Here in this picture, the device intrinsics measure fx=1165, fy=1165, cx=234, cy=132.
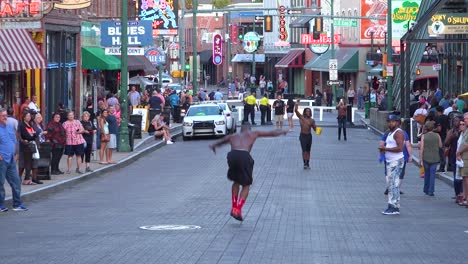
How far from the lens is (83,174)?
28781mm

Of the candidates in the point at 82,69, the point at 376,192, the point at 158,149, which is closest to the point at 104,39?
the point at 158,149

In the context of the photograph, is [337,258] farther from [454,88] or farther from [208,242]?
[454,88]

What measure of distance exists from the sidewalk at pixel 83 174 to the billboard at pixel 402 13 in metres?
15.6

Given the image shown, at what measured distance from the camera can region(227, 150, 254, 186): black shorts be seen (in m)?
18.9

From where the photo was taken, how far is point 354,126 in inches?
2327

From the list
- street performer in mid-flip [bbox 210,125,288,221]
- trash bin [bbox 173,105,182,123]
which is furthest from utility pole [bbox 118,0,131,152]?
trash bin [bbox 173,105,182,123]

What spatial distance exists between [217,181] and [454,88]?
102ft

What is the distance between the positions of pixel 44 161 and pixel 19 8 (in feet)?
12.5

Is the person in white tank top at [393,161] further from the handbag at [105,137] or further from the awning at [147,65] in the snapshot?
the awning at [147,65]

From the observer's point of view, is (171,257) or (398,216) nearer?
(171,257)

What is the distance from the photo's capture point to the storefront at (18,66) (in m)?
32.4

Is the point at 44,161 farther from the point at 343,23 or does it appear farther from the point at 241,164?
the point at 343,23

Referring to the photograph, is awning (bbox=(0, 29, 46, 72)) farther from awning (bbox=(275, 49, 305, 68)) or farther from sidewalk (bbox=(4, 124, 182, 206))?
awning (bbox=(275, 49, 305, 68))

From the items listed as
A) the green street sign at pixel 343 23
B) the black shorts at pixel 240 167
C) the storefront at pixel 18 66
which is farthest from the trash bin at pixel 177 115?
the black shorts at pixel 240 167
